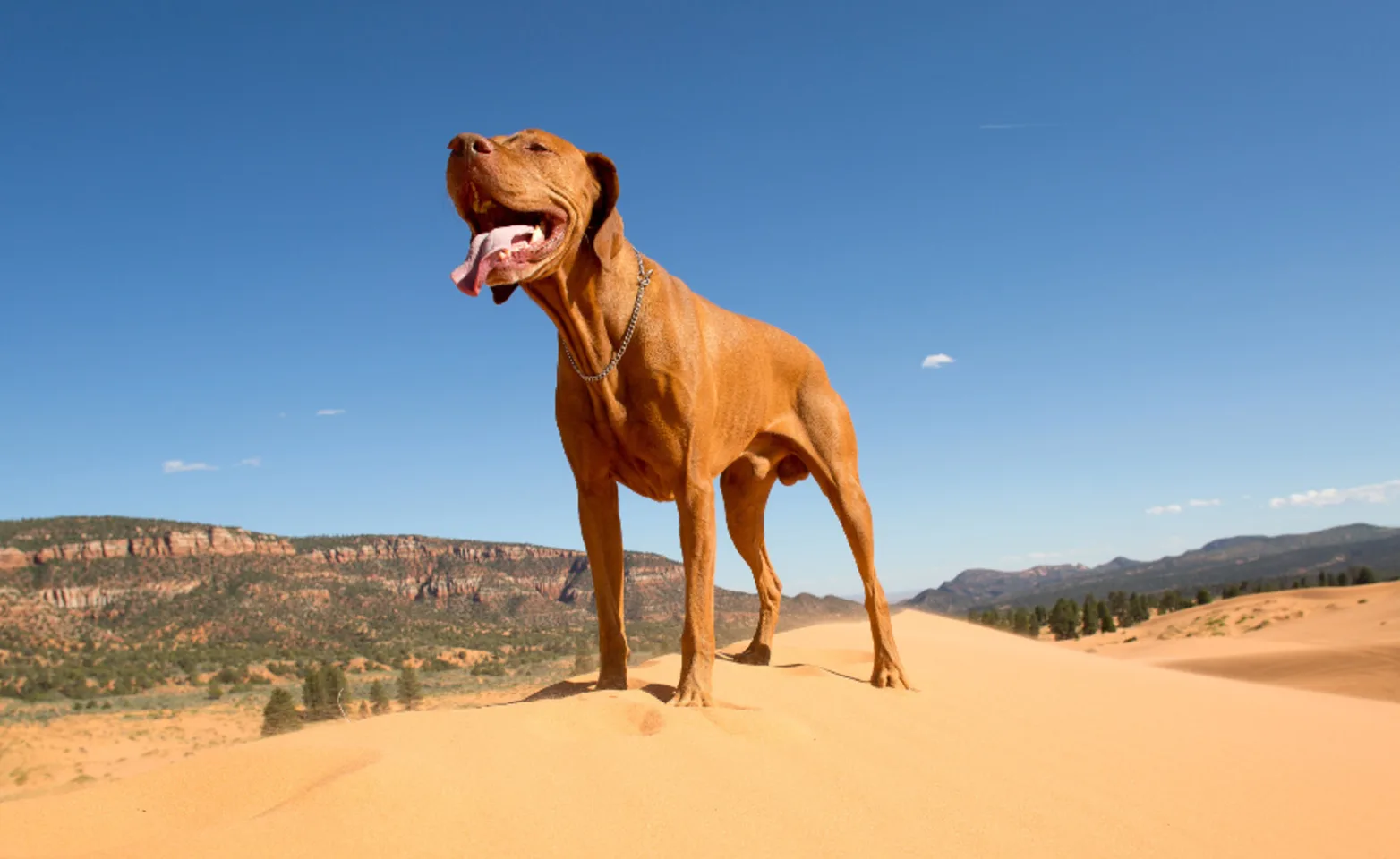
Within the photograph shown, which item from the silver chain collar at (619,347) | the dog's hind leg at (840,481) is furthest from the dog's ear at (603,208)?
the dog's hind leg at (840,481)

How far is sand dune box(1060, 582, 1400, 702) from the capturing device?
51.1 ft

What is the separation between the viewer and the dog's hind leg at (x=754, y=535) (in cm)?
799

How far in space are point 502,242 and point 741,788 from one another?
9.86ft

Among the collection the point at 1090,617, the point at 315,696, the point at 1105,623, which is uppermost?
the point at 315,696

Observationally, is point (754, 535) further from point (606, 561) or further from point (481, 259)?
point (481, 259)

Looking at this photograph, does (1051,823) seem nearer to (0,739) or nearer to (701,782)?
(701,782)

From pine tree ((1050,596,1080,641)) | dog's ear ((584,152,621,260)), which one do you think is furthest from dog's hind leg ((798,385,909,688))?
pine tree ((1050,596,1080,641))

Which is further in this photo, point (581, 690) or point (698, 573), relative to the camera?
point (581, 690)

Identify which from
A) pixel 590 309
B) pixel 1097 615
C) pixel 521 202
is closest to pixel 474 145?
pixel 521 202

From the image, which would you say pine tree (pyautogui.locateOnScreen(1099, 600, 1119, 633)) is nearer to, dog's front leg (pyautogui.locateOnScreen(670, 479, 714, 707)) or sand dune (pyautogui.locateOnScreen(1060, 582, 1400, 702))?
sand dune (pyautogui.locateOnScreen(1060, 582, 1400, 702))

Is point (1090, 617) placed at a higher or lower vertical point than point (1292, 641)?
lower

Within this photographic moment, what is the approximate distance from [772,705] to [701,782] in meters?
1.65

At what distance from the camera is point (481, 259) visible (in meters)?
4.39

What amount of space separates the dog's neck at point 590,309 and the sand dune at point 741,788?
2.10 metres
